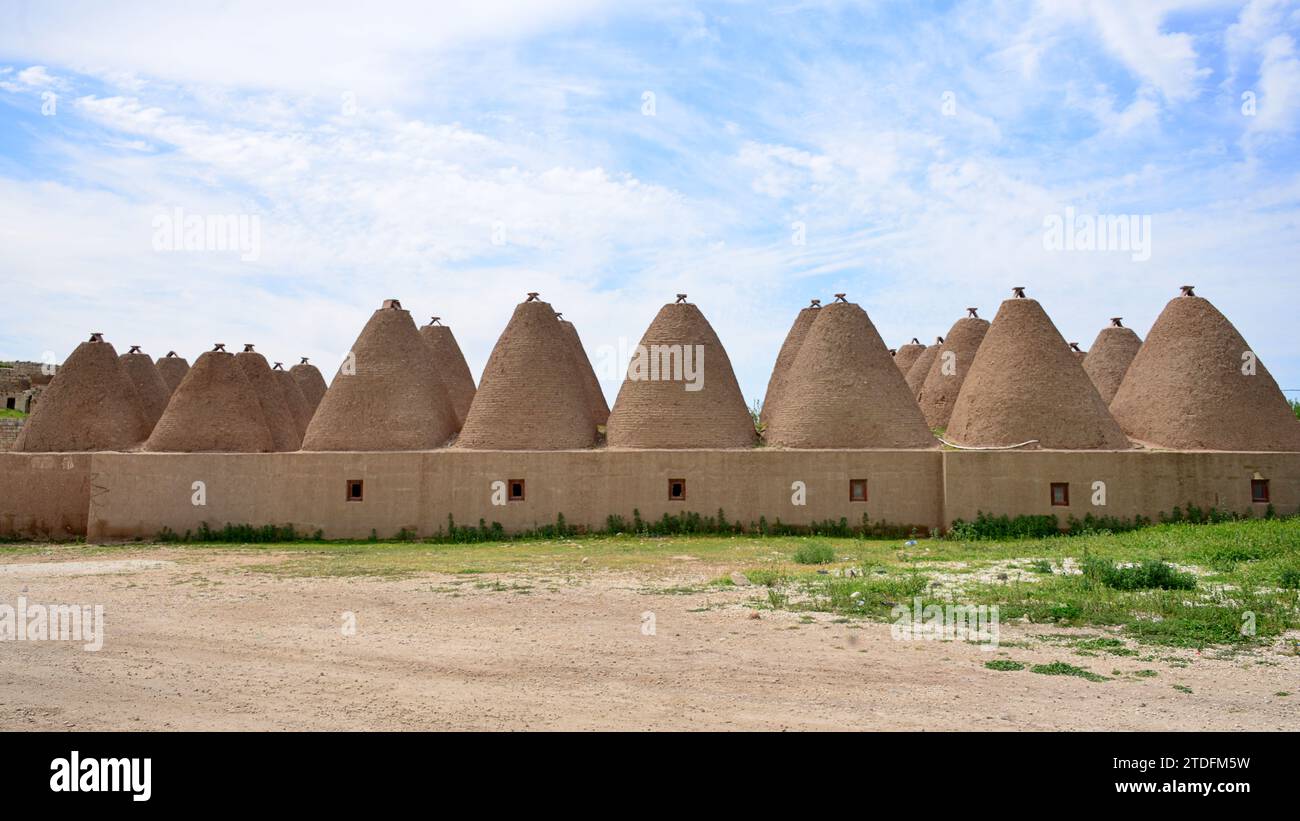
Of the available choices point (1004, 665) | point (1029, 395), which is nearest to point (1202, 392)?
point (1029, 395)

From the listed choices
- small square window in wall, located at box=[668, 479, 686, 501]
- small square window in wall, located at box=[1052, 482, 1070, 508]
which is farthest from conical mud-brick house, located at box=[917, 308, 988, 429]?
small square window in wall, located at box=[668, 479, 686, 501]

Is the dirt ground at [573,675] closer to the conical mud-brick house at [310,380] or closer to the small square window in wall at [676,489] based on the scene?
the small square window in wall at [676,489]

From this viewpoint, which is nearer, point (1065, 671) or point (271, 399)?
point (1065, 671)

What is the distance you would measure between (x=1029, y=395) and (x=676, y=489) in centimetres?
698

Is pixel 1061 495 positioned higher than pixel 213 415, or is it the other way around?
pixel 213 415

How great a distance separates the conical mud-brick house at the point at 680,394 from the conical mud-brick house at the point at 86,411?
35.9 ft

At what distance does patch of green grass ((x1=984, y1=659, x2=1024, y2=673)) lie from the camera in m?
6.93

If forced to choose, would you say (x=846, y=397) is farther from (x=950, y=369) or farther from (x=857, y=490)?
(x=950, y=369)

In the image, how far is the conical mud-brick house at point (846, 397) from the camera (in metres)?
17.7

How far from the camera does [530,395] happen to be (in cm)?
1838

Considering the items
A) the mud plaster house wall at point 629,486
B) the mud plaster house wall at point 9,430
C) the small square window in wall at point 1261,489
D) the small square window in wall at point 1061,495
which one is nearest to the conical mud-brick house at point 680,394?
the mud plaster house wall at point 629,486

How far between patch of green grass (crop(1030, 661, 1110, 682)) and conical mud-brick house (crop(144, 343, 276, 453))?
16754mm

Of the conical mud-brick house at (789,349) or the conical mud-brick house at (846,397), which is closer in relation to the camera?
the conical mud-brick house at (846,397)

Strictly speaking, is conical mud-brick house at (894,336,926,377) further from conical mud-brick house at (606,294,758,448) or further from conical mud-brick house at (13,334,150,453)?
conical mud-brick house at (13,334,150,453)
